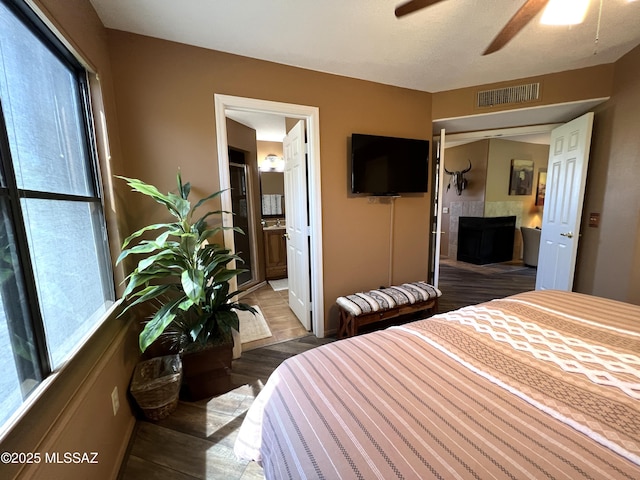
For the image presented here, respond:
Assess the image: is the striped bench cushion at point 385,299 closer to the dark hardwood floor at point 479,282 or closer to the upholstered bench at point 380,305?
the upholstered bench at point 380,305

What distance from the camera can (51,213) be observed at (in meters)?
1.11

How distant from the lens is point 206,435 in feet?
4.85

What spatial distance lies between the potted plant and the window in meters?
0.23

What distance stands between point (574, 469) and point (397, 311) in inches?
71.9

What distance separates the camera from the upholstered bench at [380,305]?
87.4 inches

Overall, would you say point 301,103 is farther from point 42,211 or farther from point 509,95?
point 509,95

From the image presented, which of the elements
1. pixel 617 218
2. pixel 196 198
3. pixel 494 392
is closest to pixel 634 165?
pixel 617 218

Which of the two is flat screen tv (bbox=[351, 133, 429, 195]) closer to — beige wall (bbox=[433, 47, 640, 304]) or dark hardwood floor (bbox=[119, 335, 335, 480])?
beige wall (bbox=[433, 47, 640, 304])

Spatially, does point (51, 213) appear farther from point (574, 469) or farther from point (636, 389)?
point (636, 389)

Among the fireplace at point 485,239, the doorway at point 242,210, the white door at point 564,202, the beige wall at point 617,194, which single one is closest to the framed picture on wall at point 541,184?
the fireplace at point 485,239

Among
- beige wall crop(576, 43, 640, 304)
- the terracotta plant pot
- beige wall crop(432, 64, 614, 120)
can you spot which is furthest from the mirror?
beige wall crop(576, 43, 640, 304)

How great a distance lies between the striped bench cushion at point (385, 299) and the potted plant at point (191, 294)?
0.89 metres

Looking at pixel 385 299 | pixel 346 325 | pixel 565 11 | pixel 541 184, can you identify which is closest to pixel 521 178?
pixel 541 184

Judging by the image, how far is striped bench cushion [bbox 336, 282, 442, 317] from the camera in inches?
87.2
